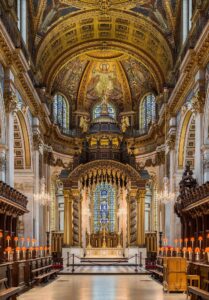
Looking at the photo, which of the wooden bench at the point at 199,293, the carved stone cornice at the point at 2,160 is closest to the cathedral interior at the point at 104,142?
the carved stone cornice at the point at 2,160

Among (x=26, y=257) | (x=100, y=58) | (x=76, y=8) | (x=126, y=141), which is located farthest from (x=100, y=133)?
(x=26, y=257)

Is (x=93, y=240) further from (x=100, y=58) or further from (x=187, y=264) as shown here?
(x=187, y=264)

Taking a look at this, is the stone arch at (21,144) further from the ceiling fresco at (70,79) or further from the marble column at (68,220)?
the ceiling fresco at (70,79)

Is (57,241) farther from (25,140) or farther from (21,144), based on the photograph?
(25,140)

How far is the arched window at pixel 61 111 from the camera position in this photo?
44500 mm

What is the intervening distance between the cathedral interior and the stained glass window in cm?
9

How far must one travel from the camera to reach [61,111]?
148 ft

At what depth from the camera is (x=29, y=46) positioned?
3347 cm

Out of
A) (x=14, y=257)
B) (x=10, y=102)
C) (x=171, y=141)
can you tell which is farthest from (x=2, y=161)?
(x=171, y=141)

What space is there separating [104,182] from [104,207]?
5.52 metres

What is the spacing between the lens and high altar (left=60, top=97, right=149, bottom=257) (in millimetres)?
37156

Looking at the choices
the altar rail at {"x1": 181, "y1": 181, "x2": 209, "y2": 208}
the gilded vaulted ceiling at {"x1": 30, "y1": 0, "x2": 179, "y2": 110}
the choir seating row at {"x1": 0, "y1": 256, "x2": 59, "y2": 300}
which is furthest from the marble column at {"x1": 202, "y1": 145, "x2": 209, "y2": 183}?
the gilded vaulted ceiling at {"x1": 30, "y1": 0, "x2": 179, "y2": 110}

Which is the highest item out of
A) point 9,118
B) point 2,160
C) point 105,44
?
point 105,44

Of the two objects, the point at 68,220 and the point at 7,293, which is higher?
the point at 68,220
